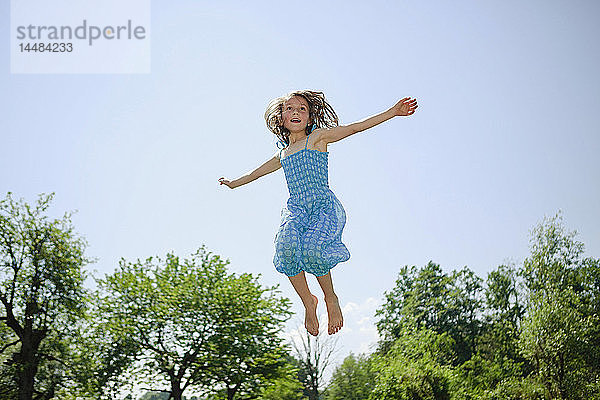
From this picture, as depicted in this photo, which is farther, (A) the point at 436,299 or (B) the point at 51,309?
(A) the point at 436,299

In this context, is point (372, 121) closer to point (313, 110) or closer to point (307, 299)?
point (313, 110)

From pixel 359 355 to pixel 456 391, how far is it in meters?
14.6

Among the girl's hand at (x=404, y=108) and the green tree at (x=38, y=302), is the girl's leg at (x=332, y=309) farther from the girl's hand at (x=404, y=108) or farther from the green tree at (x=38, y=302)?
the green tree at (x=38, y=302)

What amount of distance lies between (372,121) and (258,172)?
97cm

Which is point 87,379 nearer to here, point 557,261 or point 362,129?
point 557,261


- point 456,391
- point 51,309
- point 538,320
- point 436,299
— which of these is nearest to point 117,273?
point 51,309

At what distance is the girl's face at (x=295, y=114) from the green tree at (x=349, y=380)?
24.6 m

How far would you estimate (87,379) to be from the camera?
701 inches

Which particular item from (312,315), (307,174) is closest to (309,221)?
(307,174)

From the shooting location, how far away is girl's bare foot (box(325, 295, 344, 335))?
10.8ft

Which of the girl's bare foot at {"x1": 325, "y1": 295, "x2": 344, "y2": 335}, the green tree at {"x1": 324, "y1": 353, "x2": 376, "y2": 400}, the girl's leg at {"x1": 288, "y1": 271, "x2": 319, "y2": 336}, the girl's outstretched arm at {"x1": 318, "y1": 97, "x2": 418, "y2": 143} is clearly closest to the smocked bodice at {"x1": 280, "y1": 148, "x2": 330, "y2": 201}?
the girl's outstretched arm at {"x1": 318, "y1": 97, "x2": 418, "y2": 143}

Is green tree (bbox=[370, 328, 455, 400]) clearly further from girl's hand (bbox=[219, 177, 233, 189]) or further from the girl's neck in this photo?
the girl's neck

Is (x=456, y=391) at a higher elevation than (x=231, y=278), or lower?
lower

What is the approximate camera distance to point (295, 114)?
3432mm
